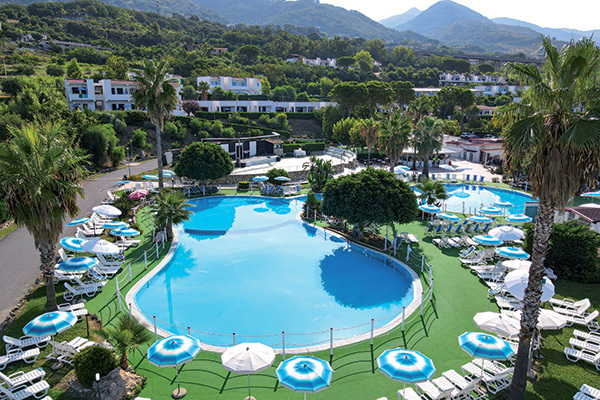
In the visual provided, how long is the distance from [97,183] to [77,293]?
78.2 ft

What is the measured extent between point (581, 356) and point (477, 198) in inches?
1099

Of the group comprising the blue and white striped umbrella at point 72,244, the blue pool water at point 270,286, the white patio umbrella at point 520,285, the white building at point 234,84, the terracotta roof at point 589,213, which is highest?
the white building at point 234,84

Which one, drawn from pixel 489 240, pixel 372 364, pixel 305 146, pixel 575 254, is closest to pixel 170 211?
pixel 372 364

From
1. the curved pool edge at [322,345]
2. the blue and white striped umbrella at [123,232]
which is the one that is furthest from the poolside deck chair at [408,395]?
the blue and white striped umbrella at [123,232]

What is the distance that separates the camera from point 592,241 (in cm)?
1947

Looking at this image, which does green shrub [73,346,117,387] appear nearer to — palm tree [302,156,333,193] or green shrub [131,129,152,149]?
palm tree [302,156,333,193]

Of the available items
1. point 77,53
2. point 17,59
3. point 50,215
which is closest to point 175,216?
point 50,215

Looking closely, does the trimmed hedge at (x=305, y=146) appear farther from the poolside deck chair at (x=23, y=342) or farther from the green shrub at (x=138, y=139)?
the poolside deck chair at (x=23, y=342)

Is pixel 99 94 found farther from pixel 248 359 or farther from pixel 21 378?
pixel 248 359

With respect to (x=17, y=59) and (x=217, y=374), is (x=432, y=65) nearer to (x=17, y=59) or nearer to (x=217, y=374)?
(x=17, y=59)

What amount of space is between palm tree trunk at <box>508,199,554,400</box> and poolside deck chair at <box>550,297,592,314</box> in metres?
6.89

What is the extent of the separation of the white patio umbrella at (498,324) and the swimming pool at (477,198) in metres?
21.6

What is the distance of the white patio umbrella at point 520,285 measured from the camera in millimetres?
14625

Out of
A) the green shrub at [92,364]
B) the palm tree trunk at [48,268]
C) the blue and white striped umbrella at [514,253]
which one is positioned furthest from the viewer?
the blue and white striped umbrella at [514,253]
